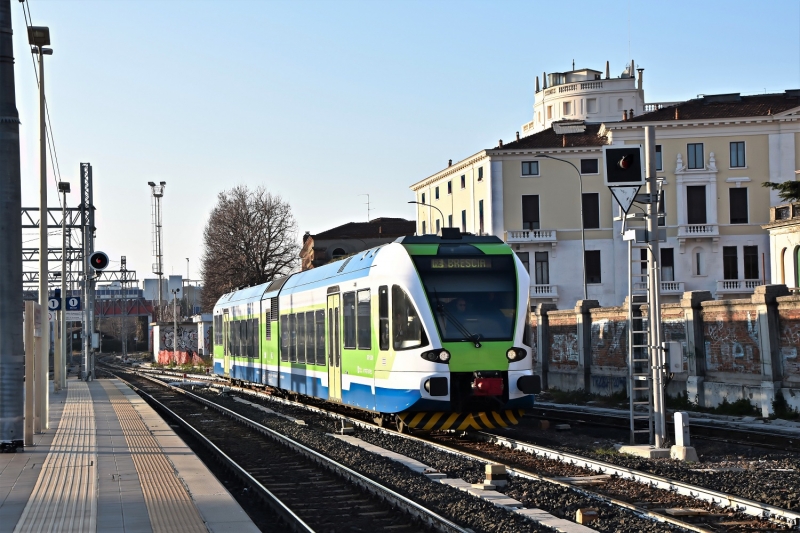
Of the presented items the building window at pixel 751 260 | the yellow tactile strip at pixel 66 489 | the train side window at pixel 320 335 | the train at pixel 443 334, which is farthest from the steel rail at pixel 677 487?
the building window at pixel 751 260

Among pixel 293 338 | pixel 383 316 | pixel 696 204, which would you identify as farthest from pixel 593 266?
pixel 383 316

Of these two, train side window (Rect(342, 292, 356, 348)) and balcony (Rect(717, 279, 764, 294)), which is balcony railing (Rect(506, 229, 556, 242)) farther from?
train side window (Rect(342, 292, 356, 348))

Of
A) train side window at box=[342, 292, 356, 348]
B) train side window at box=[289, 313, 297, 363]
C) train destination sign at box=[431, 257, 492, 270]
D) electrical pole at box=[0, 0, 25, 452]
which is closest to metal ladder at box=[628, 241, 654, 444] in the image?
train destination sign at box=[431, 257, 492, 270]

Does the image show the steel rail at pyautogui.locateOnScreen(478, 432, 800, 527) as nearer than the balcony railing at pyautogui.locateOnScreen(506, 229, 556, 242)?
Yes

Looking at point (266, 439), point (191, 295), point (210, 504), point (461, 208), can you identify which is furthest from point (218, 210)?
point (191, 295)

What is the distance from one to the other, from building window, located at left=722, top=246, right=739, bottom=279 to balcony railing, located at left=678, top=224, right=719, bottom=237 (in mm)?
1411

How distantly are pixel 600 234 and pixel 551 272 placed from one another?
4.07m

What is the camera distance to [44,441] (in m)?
18.5

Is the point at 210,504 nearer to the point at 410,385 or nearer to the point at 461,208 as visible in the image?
the point at 410,385

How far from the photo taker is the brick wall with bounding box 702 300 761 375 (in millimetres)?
22859

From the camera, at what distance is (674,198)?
6900cm

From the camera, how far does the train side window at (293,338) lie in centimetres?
2628

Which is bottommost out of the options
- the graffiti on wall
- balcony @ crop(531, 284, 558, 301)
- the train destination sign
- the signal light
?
the graffiti on wall

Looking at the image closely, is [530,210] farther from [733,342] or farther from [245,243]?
[733,342]
